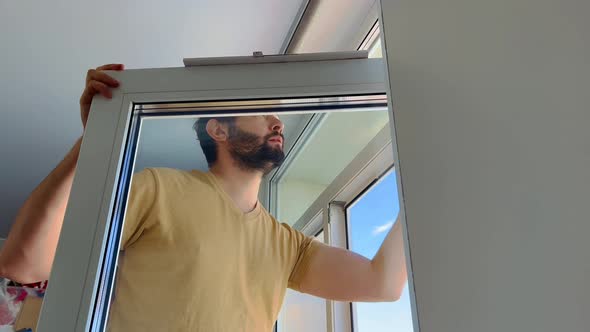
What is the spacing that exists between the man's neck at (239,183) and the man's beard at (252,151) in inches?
0.7

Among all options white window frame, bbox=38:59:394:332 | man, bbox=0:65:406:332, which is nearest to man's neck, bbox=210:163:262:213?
man, bbox=0:65:406:332

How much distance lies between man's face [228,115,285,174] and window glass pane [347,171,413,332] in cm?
28

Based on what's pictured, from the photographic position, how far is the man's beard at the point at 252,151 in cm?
90

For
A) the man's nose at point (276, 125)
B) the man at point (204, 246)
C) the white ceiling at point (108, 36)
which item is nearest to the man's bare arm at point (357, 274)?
the man at point (204, 246)

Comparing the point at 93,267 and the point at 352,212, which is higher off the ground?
the point at 352,212

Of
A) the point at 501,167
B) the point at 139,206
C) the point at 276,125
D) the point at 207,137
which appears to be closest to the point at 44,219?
the point at 139,206

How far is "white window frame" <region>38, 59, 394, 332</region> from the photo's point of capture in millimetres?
628

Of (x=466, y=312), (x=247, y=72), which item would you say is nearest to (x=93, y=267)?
(x=247, y=72)

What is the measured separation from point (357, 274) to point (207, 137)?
1.67 feet

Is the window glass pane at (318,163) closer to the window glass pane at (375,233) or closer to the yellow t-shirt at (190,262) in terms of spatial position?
the window glass pane at (375,233)

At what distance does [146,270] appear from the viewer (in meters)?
0.77

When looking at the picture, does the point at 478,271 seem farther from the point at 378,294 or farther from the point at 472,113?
the point at 378,294

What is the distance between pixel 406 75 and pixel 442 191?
187 mm

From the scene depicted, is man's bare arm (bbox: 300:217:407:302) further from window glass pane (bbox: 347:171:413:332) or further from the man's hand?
the man's hand
